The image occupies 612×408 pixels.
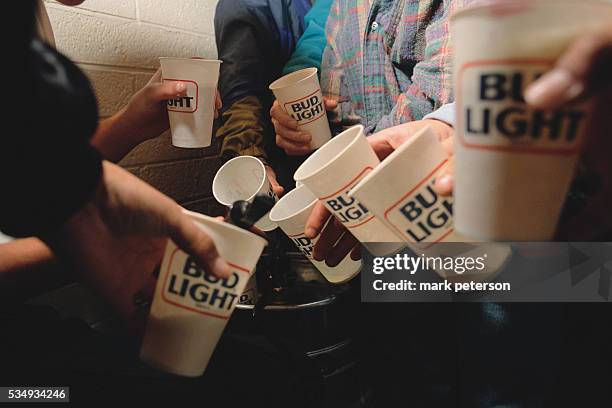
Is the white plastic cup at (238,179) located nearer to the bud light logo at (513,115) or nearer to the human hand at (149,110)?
the human hand at (149,110)

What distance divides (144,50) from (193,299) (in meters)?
1.17

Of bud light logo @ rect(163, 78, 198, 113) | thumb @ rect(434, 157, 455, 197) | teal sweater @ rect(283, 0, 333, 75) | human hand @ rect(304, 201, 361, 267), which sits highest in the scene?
thumb @ rect(434, 157, 455, 197)

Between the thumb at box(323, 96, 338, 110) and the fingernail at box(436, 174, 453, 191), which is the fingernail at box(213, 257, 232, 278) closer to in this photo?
the fingernail at box(436, 174, 453, 191)

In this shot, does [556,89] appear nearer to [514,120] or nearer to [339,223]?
[514,120]

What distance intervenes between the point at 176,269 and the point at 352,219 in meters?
0.26

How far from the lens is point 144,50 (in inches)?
58.2

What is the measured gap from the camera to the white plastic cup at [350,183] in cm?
62

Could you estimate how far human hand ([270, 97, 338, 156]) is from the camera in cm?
121

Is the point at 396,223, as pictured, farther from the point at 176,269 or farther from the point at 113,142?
the point at 113,142

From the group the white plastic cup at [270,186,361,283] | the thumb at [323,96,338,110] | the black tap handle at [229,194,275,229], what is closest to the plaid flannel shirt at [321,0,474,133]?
the thumb at [323,96,338,110]

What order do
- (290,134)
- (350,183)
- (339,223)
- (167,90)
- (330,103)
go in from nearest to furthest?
(350,183) → (339,223) → (167,90) → (290,134) → (330,103)

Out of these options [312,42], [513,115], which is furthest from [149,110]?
[513,115]

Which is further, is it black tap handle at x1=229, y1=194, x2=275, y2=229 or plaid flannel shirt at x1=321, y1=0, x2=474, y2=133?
plaid flannel shirt at x1=321, y1=0, x2=474, y2=133

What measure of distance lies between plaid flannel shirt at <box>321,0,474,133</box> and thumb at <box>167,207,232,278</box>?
2.44 feet
